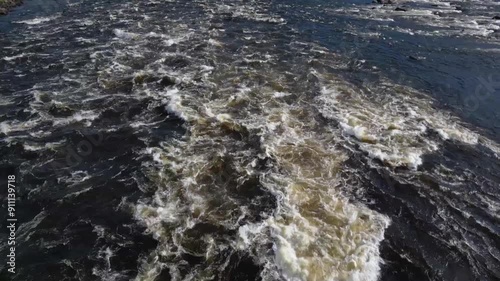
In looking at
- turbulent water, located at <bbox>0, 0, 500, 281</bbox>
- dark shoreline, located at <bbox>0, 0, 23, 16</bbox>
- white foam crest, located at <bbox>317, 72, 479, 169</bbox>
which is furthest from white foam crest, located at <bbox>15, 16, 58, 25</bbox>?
white foam crest, located at <bbox>317, 72, 479, 169</bbox>

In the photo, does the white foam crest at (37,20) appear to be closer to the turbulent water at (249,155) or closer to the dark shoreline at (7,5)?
the turbulent water at (249,155)

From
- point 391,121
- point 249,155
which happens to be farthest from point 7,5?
point 391,121

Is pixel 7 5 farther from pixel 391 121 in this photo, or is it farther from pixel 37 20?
pixel 391 121

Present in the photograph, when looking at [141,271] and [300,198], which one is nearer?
[141,271]

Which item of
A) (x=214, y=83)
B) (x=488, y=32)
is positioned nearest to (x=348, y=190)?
(x=214, y=83)

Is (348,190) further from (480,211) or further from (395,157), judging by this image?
(480,211)
